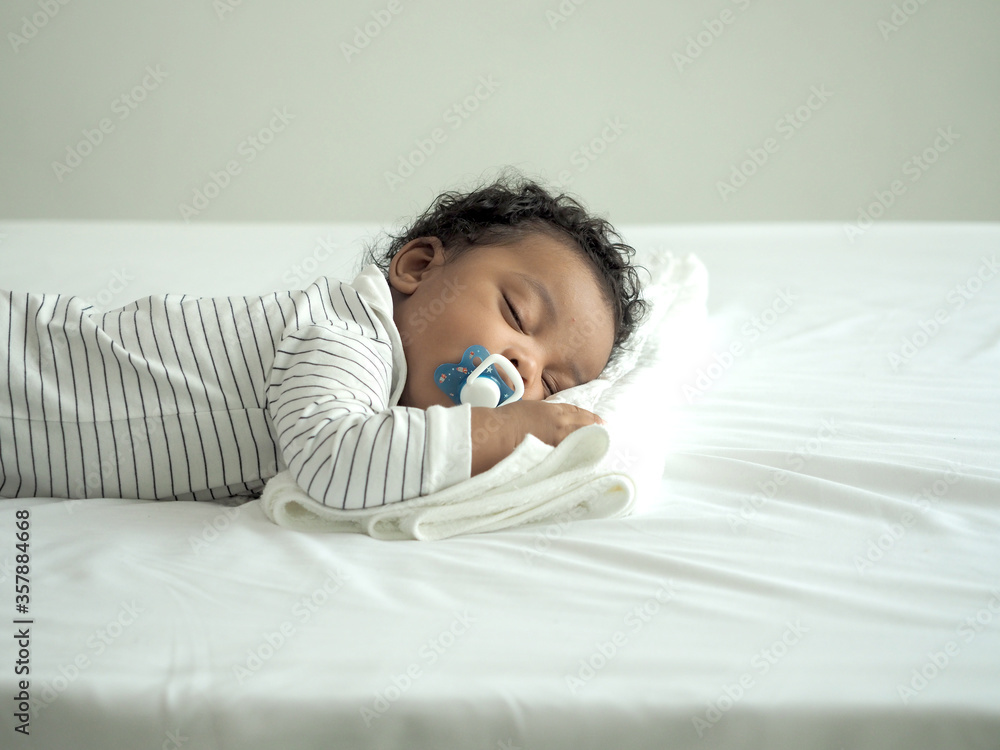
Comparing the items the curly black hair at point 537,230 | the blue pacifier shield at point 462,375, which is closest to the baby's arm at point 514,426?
the blue pacifier shield at point 462,375

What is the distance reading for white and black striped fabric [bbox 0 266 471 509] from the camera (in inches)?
38.6

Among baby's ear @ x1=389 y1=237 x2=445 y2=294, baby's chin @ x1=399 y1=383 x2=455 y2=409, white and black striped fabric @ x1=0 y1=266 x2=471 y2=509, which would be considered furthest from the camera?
baby's ear @ x1=389 y1=237 x2=445 y2=294

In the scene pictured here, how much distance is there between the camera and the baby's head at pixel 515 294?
110 cm

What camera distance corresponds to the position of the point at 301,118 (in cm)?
321

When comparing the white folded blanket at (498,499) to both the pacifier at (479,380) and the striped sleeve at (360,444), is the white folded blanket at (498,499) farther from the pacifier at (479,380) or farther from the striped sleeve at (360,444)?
the pacifier at (479,380)

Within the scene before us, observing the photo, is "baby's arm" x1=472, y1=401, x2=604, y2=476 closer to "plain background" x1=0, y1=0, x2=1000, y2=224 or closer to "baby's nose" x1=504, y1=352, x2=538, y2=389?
"baby's nose" x1=504, y1=352, x2=538, y2=389

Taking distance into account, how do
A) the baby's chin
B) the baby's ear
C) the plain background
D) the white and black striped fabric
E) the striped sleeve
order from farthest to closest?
the plain background, the baby's ear, the baby's chin, the white and black striped fabric, the striped sleeve

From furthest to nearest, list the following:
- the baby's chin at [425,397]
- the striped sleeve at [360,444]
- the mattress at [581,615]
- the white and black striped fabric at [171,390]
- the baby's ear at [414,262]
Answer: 1. the baby's ear at [414,262]
2. the baby's chin at [425,397]
3. the white and black striped fabric at [171,390]
4. the striped sleeve at [360,444]
5. the mattress at [581,615]

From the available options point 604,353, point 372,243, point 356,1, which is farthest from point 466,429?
point 356,1

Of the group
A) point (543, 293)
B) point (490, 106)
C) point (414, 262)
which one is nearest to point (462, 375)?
point (543, 293)

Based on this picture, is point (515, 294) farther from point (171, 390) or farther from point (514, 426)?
point (171, 390)

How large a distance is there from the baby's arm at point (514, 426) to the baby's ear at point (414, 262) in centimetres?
36

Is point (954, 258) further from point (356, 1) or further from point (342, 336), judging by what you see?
point (356, 1)

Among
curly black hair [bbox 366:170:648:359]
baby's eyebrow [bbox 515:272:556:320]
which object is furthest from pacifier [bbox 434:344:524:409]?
curly black hair [bbox 366:170:648:359]
